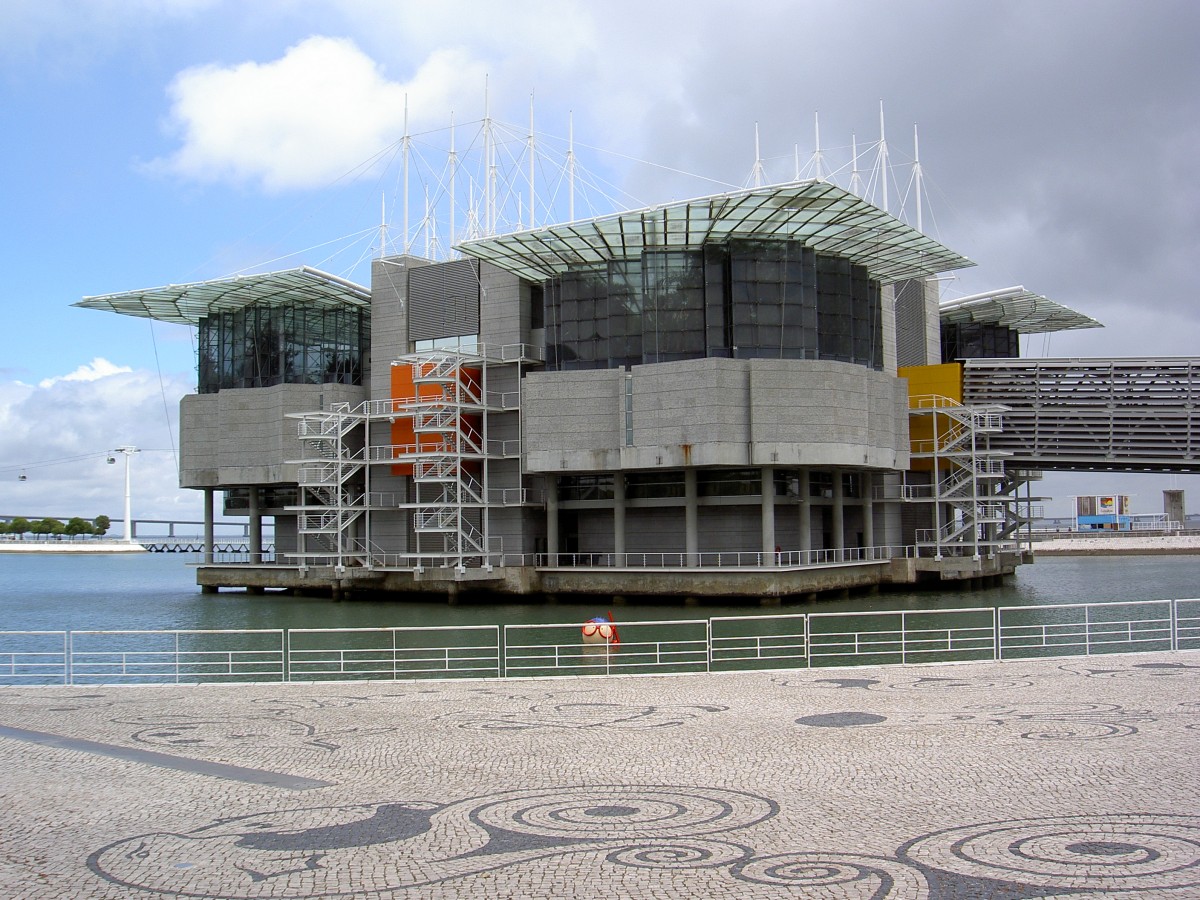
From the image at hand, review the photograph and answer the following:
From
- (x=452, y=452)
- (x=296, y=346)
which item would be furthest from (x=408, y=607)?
(x=296, y=346)

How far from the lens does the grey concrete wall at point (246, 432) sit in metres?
78.4

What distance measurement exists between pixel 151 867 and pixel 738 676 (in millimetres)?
14452

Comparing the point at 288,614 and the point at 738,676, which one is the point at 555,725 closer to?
the point at 738,676

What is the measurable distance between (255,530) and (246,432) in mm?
7247

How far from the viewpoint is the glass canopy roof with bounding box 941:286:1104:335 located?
3553 inches

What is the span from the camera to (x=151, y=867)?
34.8 feet

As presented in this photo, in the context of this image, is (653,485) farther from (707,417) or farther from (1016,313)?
(1016,313)

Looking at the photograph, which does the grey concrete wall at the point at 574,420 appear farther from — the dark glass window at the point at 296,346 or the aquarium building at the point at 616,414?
the dark glass window at the point at 296,346

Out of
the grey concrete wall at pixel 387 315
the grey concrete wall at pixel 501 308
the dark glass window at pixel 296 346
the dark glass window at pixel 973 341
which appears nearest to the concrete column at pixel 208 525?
the dark glass window at pixel 296 346

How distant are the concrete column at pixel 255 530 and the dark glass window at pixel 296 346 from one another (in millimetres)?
7670

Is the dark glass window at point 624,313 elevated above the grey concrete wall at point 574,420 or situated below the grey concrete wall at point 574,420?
above

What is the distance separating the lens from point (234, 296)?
266ft

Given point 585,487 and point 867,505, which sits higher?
point 585,487

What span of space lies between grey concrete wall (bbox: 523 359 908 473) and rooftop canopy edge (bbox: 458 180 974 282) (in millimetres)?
6838
